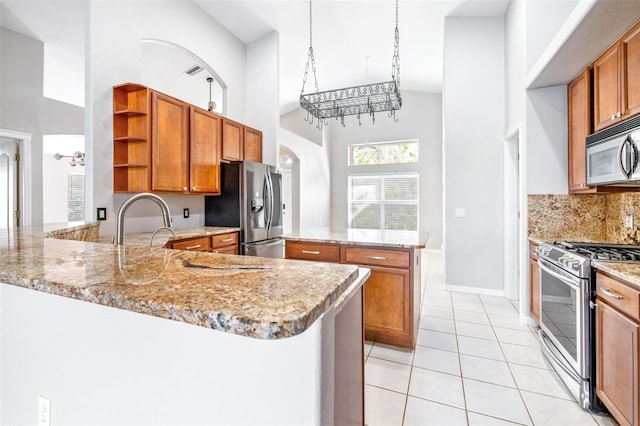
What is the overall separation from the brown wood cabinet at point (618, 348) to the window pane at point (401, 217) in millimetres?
5595

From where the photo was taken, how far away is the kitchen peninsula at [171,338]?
568mm

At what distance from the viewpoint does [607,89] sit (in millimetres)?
2195

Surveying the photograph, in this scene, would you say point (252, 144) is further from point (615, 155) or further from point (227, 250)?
point (615, 155)

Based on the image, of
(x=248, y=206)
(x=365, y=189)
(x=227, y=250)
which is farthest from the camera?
(x=365, y=189)

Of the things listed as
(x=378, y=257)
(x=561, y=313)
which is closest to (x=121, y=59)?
(x=378, y=257)

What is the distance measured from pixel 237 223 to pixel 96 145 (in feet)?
5.29

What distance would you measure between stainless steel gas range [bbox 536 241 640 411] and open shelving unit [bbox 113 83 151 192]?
3.38 metres

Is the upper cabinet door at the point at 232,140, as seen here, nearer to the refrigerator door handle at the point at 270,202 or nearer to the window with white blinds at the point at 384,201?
the refrigerator door handle at the point at 270,202

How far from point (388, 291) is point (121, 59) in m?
3.29

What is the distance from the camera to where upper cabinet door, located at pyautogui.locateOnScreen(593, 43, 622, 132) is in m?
2.08

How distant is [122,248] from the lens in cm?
115

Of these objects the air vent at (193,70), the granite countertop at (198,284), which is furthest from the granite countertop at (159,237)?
the air vent at (193,70)

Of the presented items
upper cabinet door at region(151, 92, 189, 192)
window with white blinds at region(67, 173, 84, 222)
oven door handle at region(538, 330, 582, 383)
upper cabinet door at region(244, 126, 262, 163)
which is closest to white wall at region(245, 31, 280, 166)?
upper cabinet door at region(244, 126, 262, 163)

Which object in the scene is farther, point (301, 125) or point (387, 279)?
point (301, 125)
